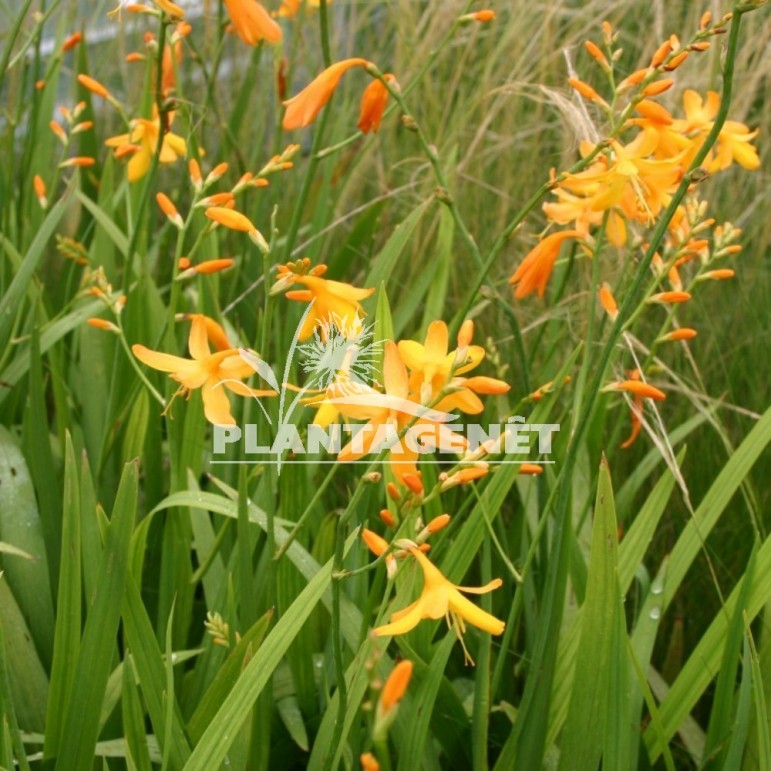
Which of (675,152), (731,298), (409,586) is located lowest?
(409,586)

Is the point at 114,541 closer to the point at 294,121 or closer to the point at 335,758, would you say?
the point at 335,758

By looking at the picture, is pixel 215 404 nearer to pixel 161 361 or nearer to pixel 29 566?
pixel 161 361

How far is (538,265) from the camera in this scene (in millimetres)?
1526

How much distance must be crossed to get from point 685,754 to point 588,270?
968 millimetres

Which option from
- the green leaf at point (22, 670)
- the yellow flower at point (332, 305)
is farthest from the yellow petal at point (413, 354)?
the green leaf at point (22, 670)

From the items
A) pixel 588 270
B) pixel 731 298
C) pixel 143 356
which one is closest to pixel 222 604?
pixel 143 356

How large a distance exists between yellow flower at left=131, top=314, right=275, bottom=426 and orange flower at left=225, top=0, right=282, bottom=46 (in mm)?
375

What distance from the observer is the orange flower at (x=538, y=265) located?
1.52 metres

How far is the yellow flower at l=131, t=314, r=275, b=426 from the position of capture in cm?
130

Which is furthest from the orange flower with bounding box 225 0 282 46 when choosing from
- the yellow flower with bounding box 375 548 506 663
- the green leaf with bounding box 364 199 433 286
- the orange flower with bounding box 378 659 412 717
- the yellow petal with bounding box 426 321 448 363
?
the orange flower with bounding box 378 659 412 717

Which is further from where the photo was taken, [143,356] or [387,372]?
[143,356]

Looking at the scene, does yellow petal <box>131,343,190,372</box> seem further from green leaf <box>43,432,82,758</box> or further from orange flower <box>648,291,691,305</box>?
orange flower <box>648,291,691,305</box>

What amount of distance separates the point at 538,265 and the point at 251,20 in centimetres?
50

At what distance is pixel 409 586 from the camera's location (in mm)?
1293
